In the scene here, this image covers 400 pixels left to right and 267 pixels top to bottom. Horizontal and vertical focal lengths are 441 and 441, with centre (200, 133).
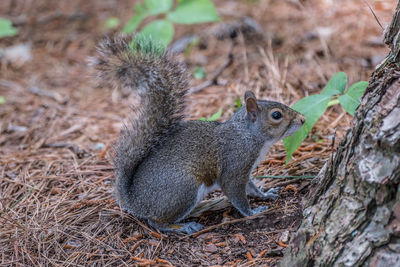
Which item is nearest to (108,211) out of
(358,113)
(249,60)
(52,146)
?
(52,146)

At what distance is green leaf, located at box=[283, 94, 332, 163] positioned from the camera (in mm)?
2609

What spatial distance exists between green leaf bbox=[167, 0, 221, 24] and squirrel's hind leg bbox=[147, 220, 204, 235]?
2.36 meters

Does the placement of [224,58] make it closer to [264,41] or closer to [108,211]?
[264,41]

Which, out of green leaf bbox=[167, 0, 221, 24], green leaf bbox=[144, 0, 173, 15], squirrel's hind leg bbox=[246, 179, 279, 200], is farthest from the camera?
green leaf bbox=[144, 0, 173, 15]

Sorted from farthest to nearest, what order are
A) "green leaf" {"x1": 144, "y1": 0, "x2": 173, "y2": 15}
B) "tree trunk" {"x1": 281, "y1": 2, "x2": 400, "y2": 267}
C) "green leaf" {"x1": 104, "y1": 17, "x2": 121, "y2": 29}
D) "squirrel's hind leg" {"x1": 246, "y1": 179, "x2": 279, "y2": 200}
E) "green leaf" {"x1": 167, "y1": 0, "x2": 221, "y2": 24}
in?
"green leaf" {"x1": 104, "y1": 17, "x2": 121, "y2": 29} → "green leaf" {"x1": 144, "y1": 0, "x2": 173, "y2": 15} → "green leaf" {"x1": 167, "y1": 0, "x2": 221, "y2": 24} → "squirrel's hind leg" {"x1": 246, "y1": 179, "x2": 279, "y2": 200} → "tree trunk" {"x1": 281, "y1": 2, "x2": 400, "y2": 267}

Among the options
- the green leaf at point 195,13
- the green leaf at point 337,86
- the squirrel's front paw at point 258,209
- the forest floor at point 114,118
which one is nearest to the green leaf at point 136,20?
the green leaf at point 195,13

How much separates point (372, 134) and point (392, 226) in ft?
1.15

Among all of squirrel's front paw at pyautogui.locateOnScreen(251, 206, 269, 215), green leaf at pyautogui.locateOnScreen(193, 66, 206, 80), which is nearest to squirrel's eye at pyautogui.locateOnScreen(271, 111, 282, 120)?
squirrel's front paw at pyautogui.locateOnScreen(251, 206, 269, 215)

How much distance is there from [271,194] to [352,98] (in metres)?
0.75

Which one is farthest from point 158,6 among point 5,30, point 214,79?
point 5,30

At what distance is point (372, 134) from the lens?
1.71 metres

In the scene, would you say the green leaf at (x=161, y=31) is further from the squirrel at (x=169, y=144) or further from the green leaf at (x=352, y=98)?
the green leaf at (x=352, y=98)

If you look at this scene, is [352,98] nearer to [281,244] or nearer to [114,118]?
[281,244]

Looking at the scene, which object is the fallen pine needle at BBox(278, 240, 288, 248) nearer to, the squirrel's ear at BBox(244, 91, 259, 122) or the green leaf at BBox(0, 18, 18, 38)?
the squirrel's ear at BBox(244, 91, 259, 122)
